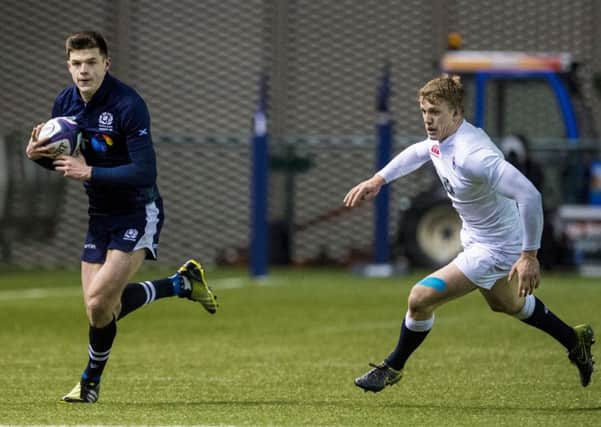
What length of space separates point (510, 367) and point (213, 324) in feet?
13.0

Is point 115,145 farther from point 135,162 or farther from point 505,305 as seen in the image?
point 505,305

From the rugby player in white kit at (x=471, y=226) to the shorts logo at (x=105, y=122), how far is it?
1410 millimetres

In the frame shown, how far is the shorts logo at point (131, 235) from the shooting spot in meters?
8.59

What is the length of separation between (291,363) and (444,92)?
2.99 m

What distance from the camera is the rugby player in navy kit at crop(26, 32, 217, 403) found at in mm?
8328

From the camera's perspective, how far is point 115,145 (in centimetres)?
852

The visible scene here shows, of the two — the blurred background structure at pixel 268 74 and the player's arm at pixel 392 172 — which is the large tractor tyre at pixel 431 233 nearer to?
the blurred background structure at pixel 268 74

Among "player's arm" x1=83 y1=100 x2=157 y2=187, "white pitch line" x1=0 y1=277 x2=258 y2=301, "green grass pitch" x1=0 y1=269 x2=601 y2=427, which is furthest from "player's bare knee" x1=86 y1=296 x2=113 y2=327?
"white pitch line" x1=0 y1=277 x2=258 y2=301

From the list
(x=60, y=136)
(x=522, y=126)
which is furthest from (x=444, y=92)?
(x=522, y=126)

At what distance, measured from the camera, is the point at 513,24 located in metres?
23.2

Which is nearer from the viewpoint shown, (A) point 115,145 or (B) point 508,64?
(A) point 115,145

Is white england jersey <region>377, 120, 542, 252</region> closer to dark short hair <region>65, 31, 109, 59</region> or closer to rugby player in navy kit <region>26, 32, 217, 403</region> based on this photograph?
rugby player in navy kit <region>26, 32, 217, 403</region>

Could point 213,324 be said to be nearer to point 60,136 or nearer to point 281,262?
point 60,136

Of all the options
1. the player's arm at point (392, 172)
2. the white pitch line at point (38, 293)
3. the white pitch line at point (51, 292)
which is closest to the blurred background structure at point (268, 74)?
the white pitch line at point (51, 292)
